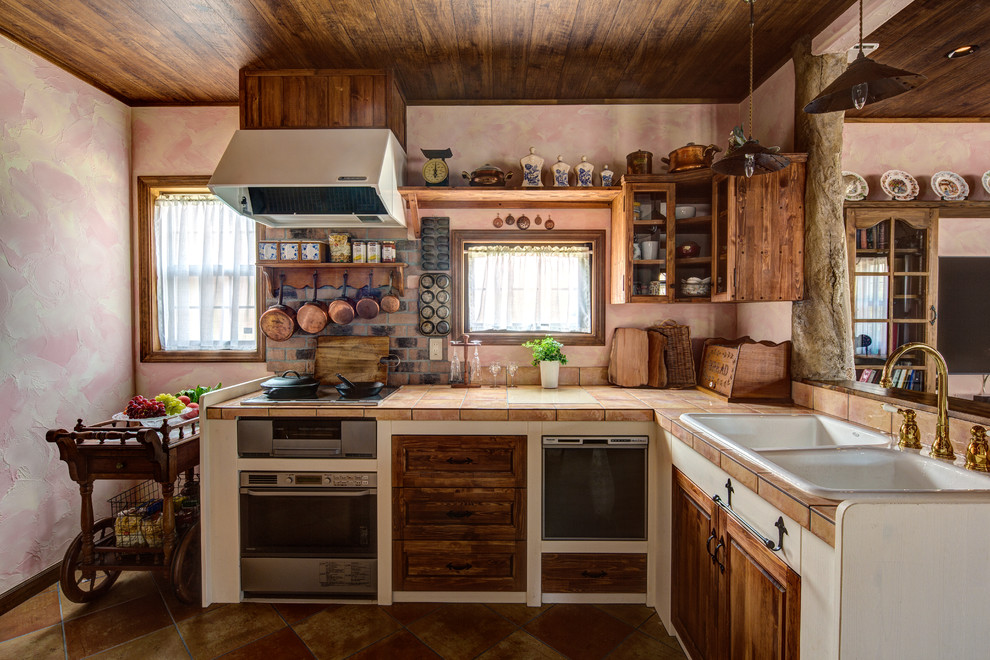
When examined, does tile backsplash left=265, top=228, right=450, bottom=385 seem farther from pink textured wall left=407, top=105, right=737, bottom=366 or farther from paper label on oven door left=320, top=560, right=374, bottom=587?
paper label on oven door left=320, top=560, right=374, bottom=587

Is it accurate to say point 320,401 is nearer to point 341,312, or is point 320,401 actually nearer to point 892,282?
point 341,312

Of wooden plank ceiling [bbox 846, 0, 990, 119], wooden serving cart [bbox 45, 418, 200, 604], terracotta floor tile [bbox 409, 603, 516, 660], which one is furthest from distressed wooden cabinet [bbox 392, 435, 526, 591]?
wooden plank ceiling [bbox 846, 0, 990, 119]

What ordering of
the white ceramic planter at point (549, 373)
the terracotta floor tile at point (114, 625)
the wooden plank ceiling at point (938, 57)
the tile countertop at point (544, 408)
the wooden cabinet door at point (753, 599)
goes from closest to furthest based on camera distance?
the wooden cabinet door at point (753, 599), the wooden plank ceiling at point (938, 57), the terracotta floor tile at point (114, 625), the tile countertop at point (544, 408), the white ceramic planter at point (549, 373)

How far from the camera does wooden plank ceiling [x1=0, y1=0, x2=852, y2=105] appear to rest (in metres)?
2.08

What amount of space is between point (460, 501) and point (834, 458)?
1467mm

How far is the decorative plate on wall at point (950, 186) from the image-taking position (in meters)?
2.79

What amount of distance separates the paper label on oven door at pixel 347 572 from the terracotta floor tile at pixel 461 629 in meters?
0.32

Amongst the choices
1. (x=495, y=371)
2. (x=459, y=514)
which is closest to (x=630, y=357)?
(x=495, y=371)

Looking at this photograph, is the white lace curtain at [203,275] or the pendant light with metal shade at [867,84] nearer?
the pendant light with metal shade at [867,84]

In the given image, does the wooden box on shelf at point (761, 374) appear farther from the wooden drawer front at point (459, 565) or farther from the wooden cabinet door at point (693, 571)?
the wooden drawer front at point (459, 565)

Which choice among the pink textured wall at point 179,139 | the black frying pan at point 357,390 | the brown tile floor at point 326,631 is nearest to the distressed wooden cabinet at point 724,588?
the brown tile floor at point 326,631

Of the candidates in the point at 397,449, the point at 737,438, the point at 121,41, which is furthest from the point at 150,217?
the point at 737,438

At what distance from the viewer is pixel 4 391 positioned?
2262 millimetres

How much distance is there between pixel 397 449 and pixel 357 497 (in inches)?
11.4
